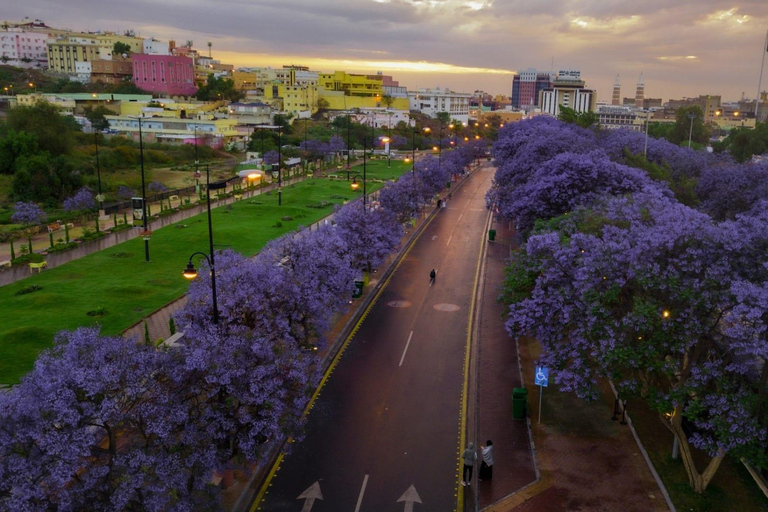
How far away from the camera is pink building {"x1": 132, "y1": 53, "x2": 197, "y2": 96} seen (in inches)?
5305

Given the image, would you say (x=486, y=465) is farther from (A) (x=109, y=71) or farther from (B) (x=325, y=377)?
(A) (x=109, y=71)

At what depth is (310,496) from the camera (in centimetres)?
1600

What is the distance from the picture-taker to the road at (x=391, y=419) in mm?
16203

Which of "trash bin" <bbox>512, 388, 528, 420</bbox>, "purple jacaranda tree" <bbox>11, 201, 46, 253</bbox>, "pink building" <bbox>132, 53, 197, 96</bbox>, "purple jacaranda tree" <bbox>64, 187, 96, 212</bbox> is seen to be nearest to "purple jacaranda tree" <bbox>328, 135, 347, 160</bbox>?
"purple jacaranda tree" <bbox>64, 187, 96, 212</bbox>

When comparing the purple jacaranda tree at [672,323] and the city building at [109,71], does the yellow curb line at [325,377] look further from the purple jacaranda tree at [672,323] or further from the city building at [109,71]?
the city building at [109,71]

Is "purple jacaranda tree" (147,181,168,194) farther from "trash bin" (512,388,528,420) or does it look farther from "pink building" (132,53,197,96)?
"pink building" (132,53,197,96)

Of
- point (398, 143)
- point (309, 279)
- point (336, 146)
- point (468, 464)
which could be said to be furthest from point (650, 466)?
point (398, 143)

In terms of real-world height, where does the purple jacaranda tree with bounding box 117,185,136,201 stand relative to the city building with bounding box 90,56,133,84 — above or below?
below

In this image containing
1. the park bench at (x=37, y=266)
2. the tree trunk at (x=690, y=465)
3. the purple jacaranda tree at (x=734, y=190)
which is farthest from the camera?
the purple jacaranda tree at (x=734, y=190)

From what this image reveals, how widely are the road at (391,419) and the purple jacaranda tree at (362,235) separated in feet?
7.73

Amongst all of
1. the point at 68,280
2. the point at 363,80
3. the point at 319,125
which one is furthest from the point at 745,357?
the point at 363,80

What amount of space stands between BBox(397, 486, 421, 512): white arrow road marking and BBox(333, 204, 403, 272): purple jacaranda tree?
1570 centimetres

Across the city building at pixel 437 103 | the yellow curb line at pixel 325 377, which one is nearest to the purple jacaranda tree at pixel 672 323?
the yellow curb line at pixel 325 377

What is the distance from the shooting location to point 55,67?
15525 centimetres
